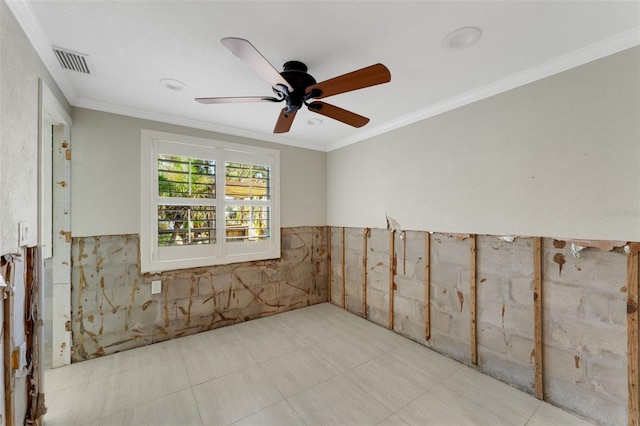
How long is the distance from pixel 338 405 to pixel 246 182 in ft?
8.87

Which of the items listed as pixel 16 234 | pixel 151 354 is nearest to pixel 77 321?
pixel 151 354

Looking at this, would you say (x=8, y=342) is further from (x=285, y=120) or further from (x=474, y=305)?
(x=474, y=305)

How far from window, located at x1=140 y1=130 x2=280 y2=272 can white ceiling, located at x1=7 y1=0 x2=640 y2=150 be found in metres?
0.76

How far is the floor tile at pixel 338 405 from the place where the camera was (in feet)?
5.93

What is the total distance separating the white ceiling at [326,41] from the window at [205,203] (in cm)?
76

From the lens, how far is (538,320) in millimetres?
1994

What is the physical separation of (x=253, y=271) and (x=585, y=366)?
3.30m

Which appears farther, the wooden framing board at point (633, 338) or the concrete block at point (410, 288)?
the concrete block at point (410, 288)

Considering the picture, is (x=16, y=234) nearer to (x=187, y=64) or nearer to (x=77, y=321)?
(x=187, y=64)

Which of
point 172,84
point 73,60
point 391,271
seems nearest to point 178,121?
point 172,84

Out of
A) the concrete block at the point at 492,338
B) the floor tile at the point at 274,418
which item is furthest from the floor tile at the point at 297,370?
the concrete block at the point at 492,338

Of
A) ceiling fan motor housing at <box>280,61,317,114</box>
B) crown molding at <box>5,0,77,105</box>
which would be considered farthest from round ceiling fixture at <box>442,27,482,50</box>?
crown molding at <box>5,0,77,105</box>

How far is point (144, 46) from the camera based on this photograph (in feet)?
5.69

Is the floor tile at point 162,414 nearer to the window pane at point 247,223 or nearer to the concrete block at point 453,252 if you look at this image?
the window pane at point 247,223
